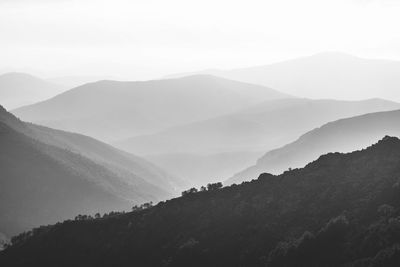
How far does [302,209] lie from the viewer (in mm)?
52438

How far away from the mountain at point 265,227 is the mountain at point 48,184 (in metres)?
66.7

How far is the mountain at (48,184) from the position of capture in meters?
138

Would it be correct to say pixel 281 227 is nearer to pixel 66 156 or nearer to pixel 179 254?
pixel 179 254

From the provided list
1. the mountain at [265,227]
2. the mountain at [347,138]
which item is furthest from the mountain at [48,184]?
the mountain at [265,227]

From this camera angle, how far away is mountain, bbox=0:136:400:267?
42406mm

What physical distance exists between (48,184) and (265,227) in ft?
360

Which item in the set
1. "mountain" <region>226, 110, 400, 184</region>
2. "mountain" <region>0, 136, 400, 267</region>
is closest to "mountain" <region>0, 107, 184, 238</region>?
"mountain" <region>226, 110, 400, 184</region>

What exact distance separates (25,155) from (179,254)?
116 m

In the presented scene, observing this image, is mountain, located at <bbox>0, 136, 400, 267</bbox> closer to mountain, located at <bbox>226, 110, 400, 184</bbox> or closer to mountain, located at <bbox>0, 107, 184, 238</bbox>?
mountain, located at <bbox>0, 107, 184, 238</bbox>

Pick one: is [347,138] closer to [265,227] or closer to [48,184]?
[48,184]

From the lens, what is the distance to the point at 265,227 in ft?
167

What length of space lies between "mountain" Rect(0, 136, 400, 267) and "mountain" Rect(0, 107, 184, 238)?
66.7m

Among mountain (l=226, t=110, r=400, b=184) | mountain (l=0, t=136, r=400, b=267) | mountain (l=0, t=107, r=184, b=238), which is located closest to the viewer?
mountain (l=0, t=136, r=400, b=267)

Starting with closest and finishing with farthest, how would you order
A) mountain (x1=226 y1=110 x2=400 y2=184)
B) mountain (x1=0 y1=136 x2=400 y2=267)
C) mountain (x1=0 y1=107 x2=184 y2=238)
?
1. mountain (x1=0 y1=136 x2=400 y2=267)
2. mountain (x1=0 y1=107 x2=184 y2=238)
3. mountain (x1=226 y1=110 x2=400 y2=184)
